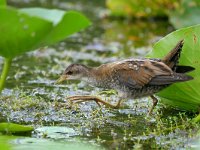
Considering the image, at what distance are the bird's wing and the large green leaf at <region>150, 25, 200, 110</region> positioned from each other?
15cm

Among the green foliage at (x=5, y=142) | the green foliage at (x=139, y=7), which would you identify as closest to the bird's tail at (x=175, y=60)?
the green foliage at (x=5, y=142)

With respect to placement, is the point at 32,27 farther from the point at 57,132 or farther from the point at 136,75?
the point at 136,75

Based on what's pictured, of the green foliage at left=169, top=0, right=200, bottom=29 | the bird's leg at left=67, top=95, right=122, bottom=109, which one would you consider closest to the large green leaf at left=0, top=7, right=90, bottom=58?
the bird's leg at left=67, top=95, right=122, bottom=109

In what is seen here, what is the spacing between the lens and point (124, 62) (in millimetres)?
5789

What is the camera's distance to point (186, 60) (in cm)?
545

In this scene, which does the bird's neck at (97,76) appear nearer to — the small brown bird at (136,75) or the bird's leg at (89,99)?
the small brown bird at (136,75)

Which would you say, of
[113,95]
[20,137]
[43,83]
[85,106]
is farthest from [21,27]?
[43,83]

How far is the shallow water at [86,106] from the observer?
5.07 m

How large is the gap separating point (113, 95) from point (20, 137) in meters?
2.36

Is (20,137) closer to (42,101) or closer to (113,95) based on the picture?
(42,101)

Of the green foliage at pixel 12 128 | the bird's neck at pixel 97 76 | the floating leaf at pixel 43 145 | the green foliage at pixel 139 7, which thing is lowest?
the floating leaf at pixel 43 145

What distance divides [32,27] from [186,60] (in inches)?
64.2

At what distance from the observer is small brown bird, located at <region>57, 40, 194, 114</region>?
5.42 metres

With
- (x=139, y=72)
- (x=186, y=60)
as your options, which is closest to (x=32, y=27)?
(x=139, y=72)
